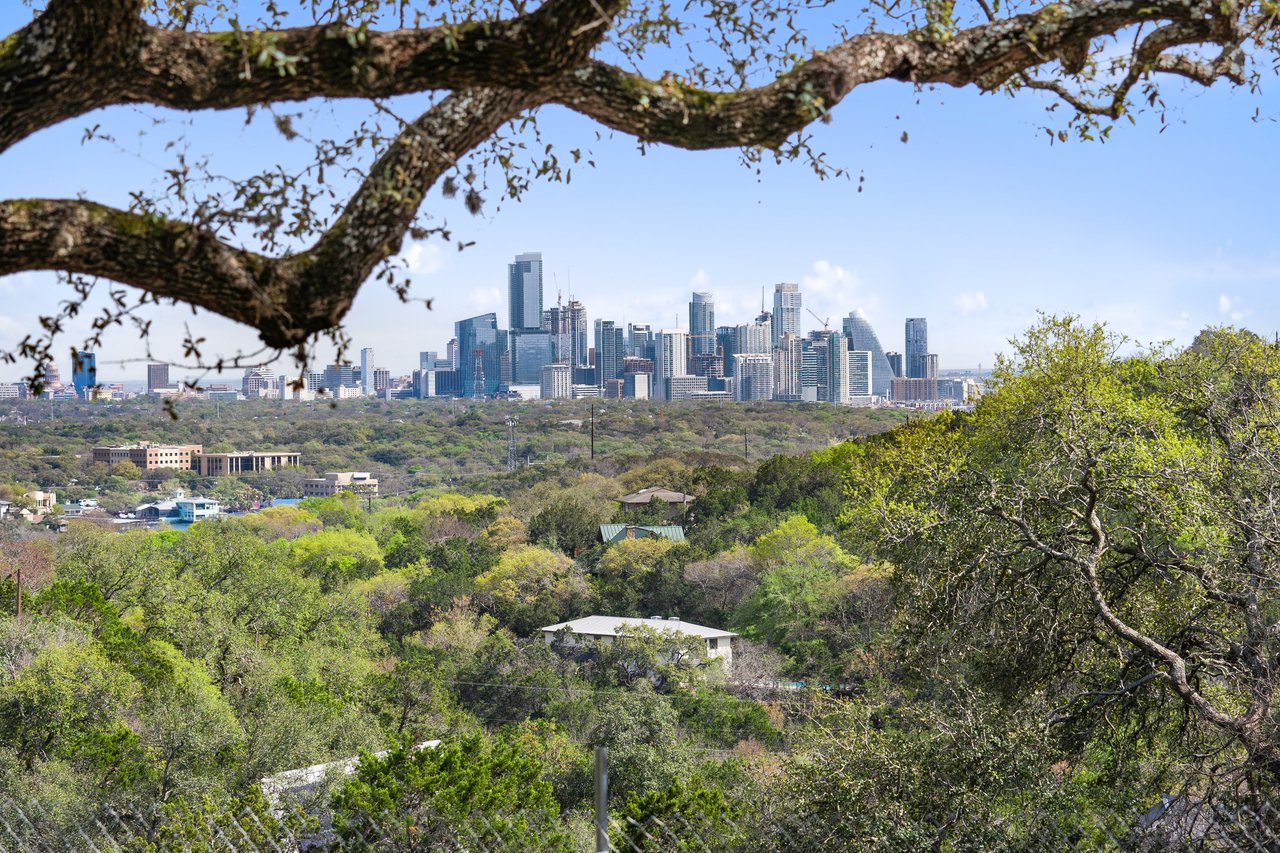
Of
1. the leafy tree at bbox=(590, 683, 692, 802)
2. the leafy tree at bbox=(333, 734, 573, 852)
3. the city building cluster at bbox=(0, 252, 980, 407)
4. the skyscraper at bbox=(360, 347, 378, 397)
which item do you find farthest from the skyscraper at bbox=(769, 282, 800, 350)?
the leafy tree at bbox=(333, 734, 573, 852)

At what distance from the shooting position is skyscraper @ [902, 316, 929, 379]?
9719 centimetres

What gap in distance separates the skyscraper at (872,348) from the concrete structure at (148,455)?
50.5 meters

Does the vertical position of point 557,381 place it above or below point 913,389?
above

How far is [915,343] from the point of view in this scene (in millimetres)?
99062

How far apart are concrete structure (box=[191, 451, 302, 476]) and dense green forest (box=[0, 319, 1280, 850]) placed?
41.5 metres

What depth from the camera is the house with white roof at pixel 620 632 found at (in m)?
20.1

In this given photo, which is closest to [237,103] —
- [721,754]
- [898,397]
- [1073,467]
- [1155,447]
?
[1073,467]

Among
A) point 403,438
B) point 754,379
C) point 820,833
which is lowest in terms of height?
point 403,438

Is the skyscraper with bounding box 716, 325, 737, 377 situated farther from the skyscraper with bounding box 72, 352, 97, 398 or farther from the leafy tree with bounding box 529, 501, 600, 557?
the skyscraper with bounding box 72, 352, 97, 398

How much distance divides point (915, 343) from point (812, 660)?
273ft

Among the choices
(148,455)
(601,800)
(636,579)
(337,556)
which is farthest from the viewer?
(148,455)

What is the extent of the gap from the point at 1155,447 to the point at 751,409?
6280 cm

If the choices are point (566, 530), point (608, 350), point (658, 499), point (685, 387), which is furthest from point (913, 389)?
point (566, 530)

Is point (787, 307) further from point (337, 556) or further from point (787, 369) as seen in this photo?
point (337, 556)
